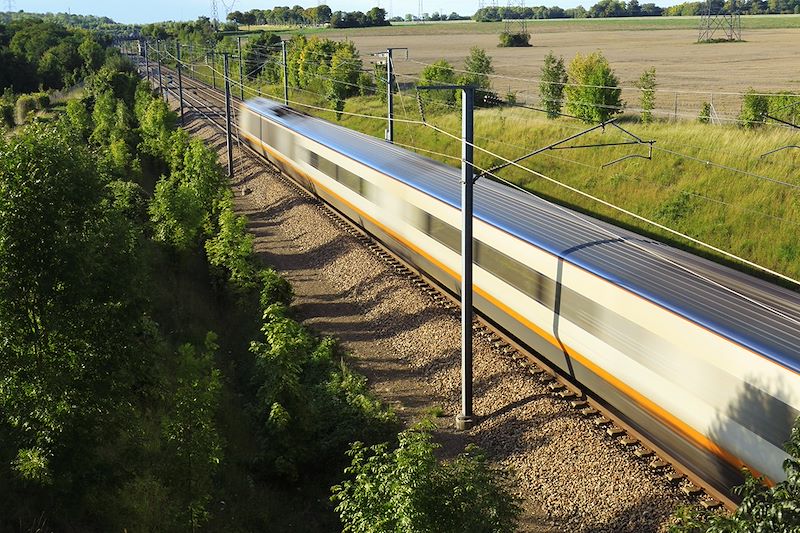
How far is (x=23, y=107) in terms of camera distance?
76.2 m

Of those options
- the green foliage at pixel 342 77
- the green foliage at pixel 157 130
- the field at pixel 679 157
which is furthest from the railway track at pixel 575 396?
the green foliage at pixel 342 77

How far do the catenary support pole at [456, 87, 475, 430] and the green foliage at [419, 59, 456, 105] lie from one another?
3159 centimetres

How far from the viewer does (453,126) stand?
→ 125 ft

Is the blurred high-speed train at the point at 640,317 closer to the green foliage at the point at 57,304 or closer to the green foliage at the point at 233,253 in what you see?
the green foliage at the point at 233,253

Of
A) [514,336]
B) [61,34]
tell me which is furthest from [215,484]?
[61,34]

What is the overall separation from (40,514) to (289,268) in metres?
12.5

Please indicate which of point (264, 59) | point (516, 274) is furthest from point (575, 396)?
point (264, 59)

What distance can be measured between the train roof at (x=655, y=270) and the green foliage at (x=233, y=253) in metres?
4.50

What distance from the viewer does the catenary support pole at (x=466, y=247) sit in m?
11.8

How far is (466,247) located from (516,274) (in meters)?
1.95

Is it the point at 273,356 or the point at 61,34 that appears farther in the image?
the point at 61,34

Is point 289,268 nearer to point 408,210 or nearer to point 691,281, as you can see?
point 408,210

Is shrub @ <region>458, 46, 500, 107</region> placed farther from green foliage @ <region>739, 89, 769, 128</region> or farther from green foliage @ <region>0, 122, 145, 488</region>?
green foliage @ <region>0, 122, 145, 488</region>

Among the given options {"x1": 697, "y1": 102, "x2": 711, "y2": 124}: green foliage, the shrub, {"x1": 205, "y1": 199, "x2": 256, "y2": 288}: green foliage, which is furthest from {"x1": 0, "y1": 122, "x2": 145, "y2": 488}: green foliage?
the shrub
